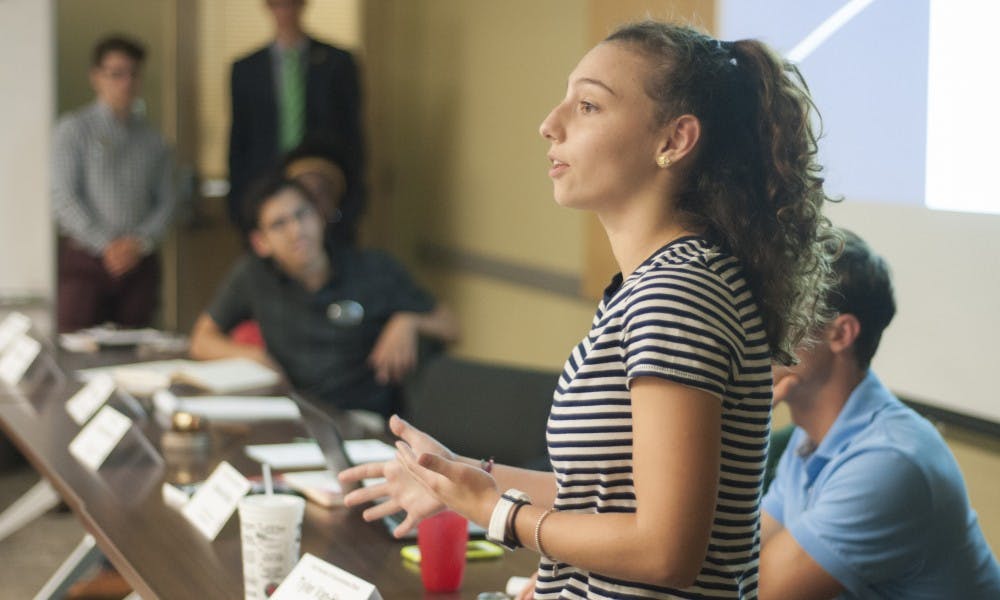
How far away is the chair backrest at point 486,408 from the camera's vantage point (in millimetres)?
2979

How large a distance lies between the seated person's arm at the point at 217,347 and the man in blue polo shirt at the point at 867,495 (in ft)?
7.04

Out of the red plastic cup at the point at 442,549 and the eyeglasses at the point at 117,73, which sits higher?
the red plastic cup at the point at 442,549

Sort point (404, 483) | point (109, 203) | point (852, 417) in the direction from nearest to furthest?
point (404, 483)
point (852, 417)
point (109, 203)

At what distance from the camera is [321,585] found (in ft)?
4.88

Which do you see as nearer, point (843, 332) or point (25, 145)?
point (843, 332)

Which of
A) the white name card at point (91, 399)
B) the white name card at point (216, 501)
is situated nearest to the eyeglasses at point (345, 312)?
the white name card at point (91, 399)

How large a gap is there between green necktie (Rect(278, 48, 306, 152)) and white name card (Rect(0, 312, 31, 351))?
2.03 meters

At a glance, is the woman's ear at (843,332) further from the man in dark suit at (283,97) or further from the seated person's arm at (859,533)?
the man in dark suit at (283,97)

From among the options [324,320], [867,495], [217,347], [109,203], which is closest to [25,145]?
[109,203]

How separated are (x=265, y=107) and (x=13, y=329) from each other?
2.16 m

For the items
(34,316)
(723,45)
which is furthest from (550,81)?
(723,45)

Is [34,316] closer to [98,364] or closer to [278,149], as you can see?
[278,149]

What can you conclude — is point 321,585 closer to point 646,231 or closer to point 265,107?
point 646,231

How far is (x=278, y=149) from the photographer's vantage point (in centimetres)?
572
